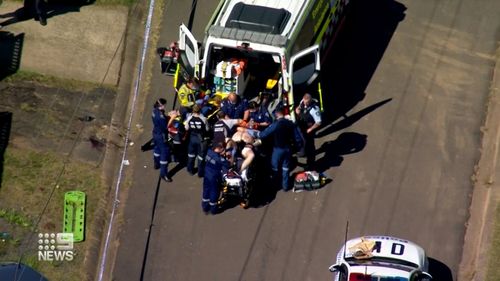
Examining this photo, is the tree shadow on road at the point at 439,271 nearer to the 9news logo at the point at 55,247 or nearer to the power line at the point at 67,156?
the 9news logo at the point at 55,247

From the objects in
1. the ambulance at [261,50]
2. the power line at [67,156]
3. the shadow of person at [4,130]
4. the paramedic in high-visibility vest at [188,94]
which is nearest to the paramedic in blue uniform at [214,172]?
the paramedic in high-visibility vest at [188,94]

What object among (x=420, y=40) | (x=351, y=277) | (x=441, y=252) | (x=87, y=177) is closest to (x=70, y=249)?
(x=87, y=177)

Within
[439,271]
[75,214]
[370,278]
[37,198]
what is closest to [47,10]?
[37,198]

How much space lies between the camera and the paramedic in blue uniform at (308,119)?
70.2 feet

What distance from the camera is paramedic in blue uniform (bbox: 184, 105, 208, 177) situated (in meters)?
20.8

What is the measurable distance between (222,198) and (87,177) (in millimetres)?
2924

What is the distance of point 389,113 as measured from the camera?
22.7m

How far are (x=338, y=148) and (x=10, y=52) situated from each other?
308 inches

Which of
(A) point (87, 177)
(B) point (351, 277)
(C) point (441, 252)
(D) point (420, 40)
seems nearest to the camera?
(B) point (351, 277)

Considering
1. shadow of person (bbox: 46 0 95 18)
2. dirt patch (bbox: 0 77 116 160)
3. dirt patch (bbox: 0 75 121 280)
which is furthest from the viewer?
shadow of person (bbox: 46 0 95 18)

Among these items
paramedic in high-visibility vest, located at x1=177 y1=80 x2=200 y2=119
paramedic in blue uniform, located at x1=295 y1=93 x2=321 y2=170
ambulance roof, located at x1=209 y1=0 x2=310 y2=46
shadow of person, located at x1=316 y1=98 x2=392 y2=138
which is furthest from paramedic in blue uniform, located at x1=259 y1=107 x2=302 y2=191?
paramedic in high-visibility vest, located at x1=177 y1=80 x2=200 y2=119

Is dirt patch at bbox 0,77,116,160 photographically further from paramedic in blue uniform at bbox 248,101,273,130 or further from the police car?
the police car

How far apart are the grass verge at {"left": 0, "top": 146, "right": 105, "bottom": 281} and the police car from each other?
4942 millimetres

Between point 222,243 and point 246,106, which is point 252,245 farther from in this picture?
point 246,106
